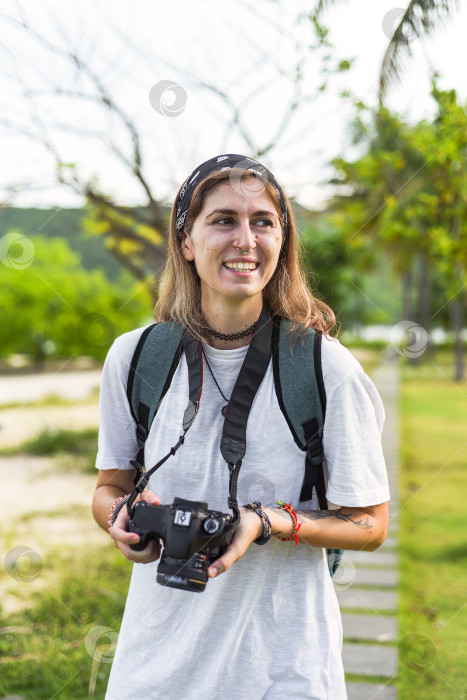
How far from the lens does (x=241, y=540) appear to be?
4.59 feet

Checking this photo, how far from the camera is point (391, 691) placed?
354 centimetres

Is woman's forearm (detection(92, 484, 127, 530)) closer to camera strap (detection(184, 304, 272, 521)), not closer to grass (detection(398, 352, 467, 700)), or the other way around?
camera strap (detection(184, 304, 272, 521))

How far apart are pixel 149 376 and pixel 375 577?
4347 mm

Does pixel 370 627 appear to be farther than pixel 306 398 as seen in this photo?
Yes

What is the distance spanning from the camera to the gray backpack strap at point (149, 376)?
1655 mm

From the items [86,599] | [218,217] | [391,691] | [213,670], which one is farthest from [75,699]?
[218,217]

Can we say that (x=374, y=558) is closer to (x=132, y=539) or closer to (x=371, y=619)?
(x=371, y=619)

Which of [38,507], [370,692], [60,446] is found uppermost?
[60,446]

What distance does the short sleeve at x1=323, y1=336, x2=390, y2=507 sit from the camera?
4.96 feet

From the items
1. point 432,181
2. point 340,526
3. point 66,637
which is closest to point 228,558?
point 340,526

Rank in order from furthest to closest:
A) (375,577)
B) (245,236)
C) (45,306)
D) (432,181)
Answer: (45,306) → (432,181) → (375,577) → (245,236)

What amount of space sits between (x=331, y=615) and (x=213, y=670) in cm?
29

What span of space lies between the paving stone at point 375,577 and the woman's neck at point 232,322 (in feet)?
12.9

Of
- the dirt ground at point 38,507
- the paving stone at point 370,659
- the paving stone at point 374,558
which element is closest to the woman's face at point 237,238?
the paving stone at point 370,659
